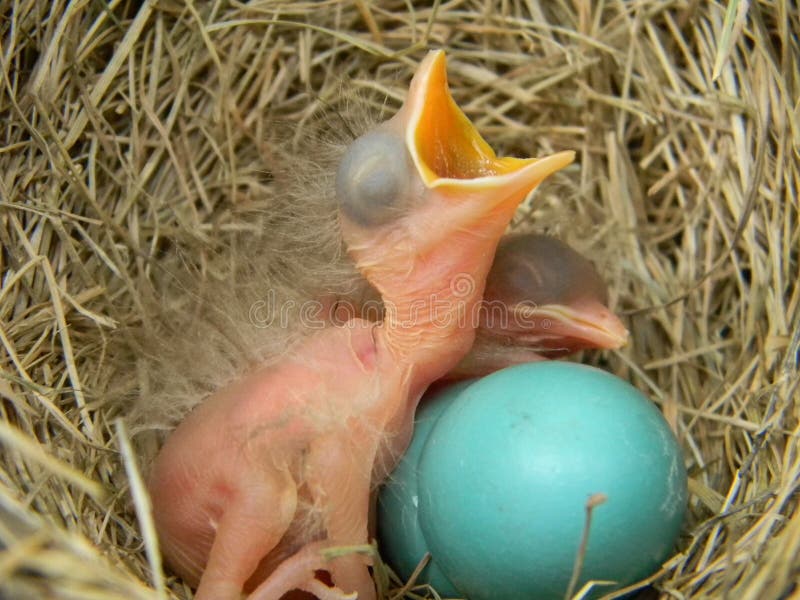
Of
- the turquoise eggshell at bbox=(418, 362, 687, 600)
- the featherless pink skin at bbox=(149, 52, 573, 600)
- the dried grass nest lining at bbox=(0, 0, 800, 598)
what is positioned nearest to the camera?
the turquoise eggshell at bbox=(418, 362, 687, 600)

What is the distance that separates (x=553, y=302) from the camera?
55.5 inches

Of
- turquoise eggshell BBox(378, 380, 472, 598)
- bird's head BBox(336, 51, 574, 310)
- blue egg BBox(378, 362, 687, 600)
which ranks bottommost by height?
turquoise eggshell BBox(378, 380, 472, 598)

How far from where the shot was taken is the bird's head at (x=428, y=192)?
1.14 metres

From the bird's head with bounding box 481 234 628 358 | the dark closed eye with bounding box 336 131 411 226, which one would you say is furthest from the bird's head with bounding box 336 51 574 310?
the bird's head with bounding box 481 234 628 358

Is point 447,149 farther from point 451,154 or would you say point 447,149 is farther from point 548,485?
point 548,485

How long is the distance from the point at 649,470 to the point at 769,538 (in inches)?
6.6

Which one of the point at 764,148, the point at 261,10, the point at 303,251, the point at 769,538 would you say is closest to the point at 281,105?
the point at 261,10

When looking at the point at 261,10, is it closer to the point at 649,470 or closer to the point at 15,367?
the point at 15,367

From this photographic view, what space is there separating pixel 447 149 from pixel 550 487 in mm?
501

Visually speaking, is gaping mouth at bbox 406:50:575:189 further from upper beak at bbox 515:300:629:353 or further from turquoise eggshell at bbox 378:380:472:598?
turquoise eggshell at bbox 378:380:472:598

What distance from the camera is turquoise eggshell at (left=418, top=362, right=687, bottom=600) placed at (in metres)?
1.08

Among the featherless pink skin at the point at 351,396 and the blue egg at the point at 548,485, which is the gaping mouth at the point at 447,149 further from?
the blue egg at the point at 548,485

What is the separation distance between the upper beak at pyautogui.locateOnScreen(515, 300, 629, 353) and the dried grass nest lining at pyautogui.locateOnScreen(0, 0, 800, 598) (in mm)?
188

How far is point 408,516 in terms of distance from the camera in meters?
1.30
